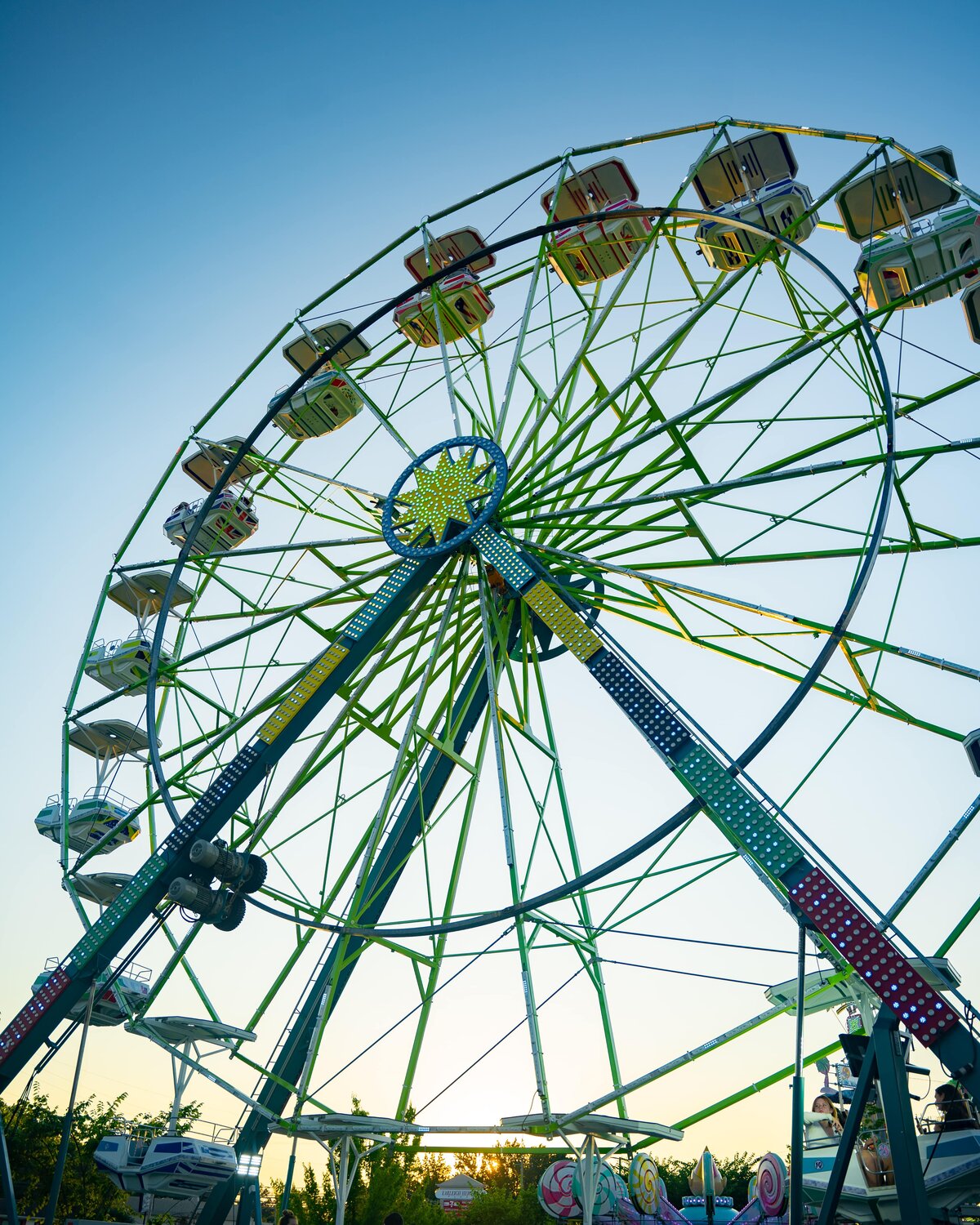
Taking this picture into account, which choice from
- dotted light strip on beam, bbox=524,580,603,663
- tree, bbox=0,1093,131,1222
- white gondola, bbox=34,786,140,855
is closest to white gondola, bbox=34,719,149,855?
white gondola, bbox=34,786,140,855

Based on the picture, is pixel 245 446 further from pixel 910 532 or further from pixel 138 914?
pixel 910 532

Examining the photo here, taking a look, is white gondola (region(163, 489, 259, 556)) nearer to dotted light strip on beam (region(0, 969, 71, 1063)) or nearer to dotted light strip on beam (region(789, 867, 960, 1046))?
dotted light strip on beam (region(0, 969, 71, 1063))

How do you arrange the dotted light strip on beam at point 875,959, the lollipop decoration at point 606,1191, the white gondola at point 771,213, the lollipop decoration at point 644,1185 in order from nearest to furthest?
the dotted light strip on beam at point 875,959 < the white gondola at point 771,213 < the lollipop decoration at point 606,1191 < the lollipop decoration at point 644,1185

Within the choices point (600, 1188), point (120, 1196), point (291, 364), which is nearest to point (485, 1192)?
point (120, 1196)

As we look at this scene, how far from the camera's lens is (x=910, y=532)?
40.0 ft

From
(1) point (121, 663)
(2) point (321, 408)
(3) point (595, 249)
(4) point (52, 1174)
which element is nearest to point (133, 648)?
(1) point (121, 663)

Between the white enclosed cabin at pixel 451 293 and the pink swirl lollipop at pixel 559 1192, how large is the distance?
461 inches

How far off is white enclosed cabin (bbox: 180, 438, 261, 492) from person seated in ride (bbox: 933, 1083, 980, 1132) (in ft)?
39.3

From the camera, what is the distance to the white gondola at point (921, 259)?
11641 mm

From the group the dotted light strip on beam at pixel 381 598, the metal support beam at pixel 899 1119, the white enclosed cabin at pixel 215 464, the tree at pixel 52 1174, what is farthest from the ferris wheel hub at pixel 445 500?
the tree at pixel 52 1174

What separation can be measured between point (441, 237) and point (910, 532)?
8.35 metres

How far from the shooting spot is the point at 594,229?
1531 cm

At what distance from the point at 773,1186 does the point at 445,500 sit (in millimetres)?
10380

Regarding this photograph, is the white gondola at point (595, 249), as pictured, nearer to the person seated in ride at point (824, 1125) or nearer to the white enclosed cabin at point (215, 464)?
the white enclosed cabin at point (215, 464)
